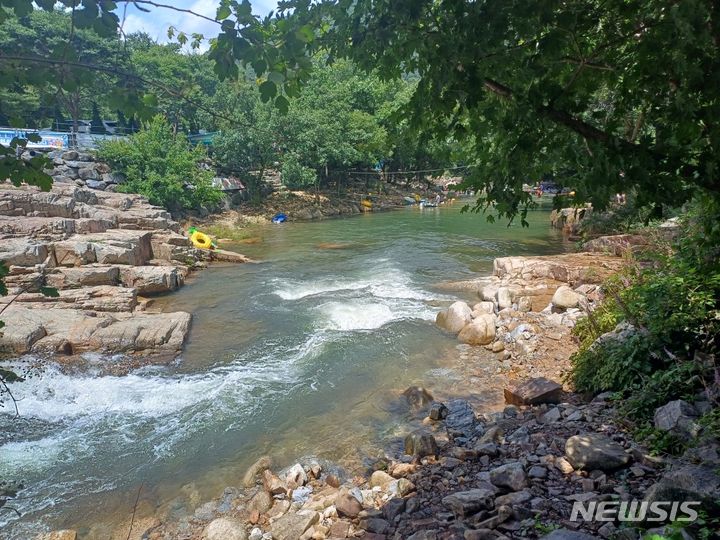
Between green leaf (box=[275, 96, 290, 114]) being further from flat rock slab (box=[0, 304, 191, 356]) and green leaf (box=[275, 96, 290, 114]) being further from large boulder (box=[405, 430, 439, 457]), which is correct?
flat rock slab (box=[0, 304, 191, 356])

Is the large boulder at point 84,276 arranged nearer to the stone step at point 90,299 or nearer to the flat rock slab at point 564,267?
the stone step at point 90,299

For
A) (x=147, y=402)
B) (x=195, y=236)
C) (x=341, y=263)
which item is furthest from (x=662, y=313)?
(x=195, y=236)

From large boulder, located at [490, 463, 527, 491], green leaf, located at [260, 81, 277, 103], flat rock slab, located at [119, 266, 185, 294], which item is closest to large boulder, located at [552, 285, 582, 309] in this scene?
large boulder, located at [490, 463, 527, 491]

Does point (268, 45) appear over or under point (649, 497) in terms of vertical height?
over

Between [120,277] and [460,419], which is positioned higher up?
[120,277]

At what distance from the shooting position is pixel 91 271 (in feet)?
41.9

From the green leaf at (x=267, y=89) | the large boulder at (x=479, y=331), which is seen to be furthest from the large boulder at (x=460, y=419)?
the green leaf at (x=267, y=89)

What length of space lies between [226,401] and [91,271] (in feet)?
24.5

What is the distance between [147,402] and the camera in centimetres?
759

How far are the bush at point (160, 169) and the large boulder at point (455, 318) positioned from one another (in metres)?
19.7

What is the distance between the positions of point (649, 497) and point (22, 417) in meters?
8.09

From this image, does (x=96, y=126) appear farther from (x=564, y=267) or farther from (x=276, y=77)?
(x=276, y=77)

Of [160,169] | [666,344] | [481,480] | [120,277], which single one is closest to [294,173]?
[160,169]

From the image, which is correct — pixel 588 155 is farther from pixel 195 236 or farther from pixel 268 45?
pixel 195 236
